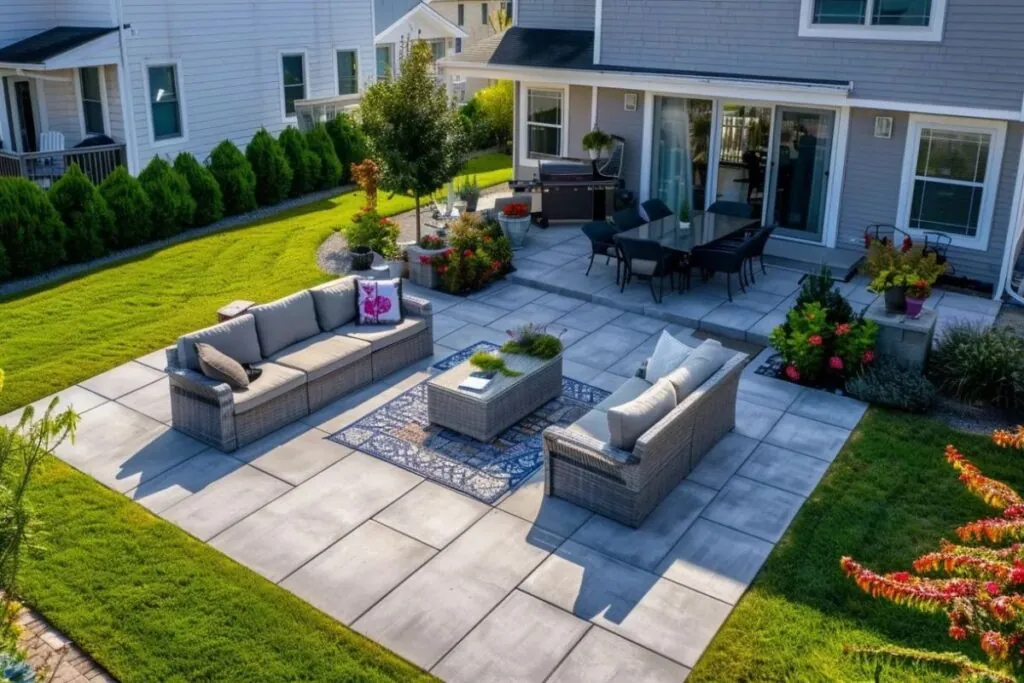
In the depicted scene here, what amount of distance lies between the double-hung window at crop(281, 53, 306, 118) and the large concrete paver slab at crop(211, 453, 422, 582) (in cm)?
1643

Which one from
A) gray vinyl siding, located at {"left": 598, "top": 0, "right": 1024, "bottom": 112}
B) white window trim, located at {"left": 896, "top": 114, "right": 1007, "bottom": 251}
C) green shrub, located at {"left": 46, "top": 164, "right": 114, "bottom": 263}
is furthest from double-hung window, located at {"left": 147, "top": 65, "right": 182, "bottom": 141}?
white window trim, located at {"left": 896, "top": 114, "right": 1007, "bottom": 251}

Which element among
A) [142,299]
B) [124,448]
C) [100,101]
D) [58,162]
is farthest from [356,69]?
[124,448]

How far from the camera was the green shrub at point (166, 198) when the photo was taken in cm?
1606

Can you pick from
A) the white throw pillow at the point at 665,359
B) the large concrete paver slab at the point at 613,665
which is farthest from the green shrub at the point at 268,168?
the large concrete paver slab at the point at 613,665

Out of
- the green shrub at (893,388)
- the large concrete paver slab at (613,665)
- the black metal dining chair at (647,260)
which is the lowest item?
the large concrete paver slab at (613,665)

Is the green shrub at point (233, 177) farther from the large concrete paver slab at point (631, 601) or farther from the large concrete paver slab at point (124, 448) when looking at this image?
the large concrete paver slab at point (631, 601)

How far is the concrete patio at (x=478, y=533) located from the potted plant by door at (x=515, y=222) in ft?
17.5

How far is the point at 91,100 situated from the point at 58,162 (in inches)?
84.8

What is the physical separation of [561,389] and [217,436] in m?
3.67

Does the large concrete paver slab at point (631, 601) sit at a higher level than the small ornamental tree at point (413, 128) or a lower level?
lower

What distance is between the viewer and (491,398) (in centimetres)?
898

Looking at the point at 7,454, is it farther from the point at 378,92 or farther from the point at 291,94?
the point at 291,94

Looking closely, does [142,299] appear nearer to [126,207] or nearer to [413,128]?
[126,207]

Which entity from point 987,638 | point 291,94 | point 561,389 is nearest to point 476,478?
point 561,389
